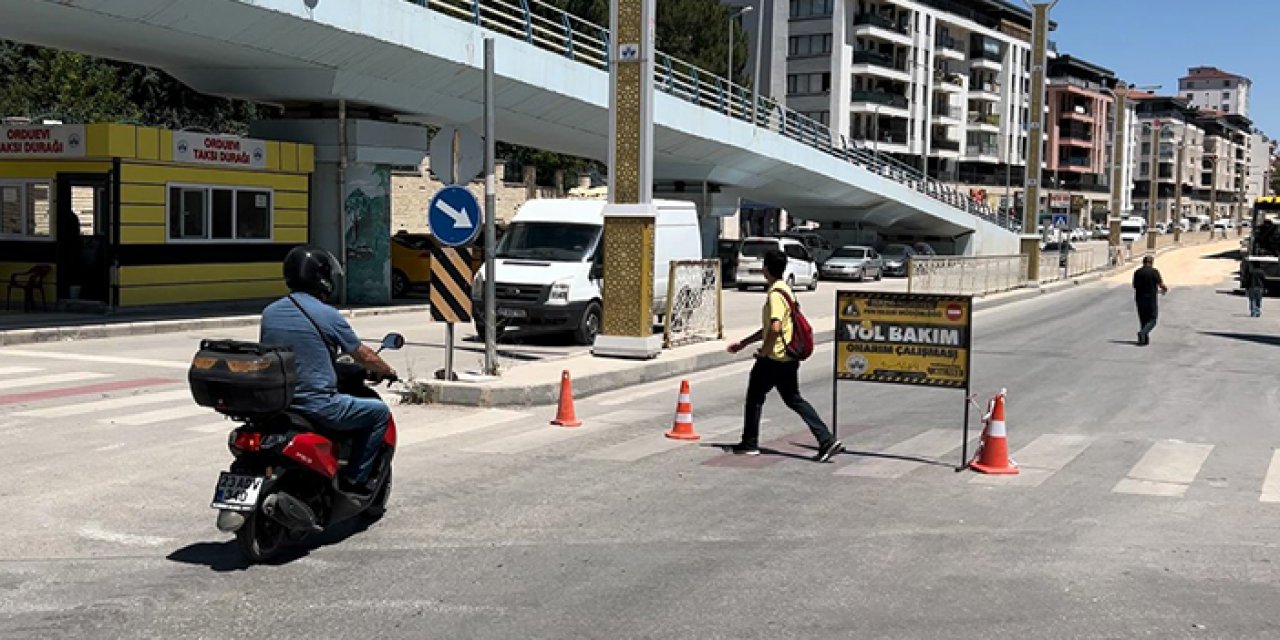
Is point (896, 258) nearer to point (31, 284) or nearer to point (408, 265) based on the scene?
point (408, 265)

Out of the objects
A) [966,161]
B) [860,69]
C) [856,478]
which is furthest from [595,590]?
[966,161]

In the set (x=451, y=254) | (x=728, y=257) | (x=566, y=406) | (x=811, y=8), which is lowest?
(x=566, y=406)

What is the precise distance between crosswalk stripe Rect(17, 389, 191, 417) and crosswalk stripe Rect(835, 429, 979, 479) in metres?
7.22

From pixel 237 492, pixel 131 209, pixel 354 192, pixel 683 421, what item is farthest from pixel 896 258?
pixel 237 492

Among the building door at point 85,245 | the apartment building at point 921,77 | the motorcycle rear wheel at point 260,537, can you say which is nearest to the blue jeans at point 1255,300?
the building door at point 85,245

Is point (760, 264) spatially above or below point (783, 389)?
above

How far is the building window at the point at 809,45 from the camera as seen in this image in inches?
3344

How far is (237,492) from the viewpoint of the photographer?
6.28m

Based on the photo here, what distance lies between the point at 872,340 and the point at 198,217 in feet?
56.5

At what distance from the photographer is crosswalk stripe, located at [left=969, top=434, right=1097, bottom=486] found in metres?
9.45

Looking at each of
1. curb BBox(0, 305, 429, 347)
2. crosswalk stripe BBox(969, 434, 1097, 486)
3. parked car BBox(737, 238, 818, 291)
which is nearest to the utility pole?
parked car BBox(737, 238, 818, 291)

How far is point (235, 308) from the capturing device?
23.8m

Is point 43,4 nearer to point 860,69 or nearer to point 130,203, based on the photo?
point 130,203

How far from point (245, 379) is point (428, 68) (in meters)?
19.8
